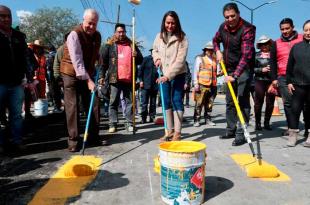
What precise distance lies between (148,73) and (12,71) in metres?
4.41

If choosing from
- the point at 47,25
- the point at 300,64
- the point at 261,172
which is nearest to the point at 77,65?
the point at 261,172

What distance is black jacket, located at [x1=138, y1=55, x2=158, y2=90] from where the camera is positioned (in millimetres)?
8883

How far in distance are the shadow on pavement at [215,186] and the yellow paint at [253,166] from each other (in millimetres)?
328

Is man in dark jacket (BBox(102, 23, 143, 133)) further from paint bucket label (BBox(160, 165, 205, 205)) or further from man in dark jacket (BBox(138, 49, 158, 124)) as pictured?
paint bucket label (BBox(160, 165, 205, 205))

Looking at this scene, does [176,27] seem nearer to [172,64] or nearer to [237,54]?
[172,64]

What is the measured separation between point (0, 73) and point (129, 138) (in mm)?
2328

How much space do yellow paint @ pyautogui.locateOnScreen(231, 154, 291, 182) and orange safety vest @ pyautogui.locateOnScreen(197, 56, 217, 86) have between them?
11.4ft

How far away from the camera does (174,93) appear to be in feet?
18.3

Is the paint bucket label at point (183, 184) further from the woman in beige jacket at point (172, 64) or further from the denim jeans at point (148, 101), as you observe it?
the denim jeans at point (148, 101)

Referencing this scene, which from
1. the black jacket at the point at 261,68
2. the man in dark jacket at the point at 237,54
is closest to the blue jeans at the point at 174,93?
the man in dark jacket at the point at 237,54

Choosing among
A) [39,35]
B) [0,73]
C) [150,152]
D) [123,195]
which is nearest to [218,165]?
[150,152]

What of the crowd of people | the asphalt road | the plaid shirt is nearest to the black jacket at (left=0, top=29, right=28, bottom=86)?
the crowd of people

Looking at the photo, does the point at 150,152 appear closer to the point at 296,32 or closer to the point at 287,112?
the point at 287,112

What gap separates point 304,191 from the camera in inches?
129
